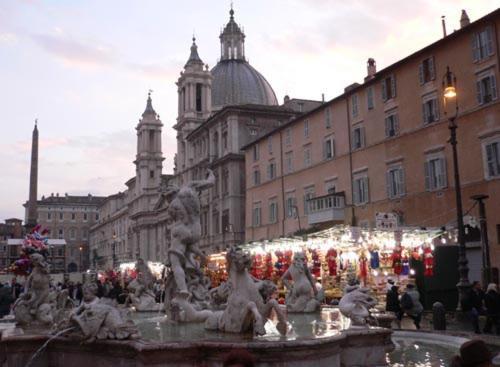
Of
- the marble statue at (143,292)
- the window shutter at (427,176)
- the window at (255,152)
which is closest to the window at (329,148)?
the window shutter at (427,176)

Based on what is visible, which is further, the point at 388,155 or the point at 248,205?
the point at 248,205

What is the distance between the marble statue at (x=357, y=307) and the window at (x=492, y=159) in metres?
20.5

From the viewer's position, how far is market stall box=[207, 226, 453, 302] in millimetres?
22141

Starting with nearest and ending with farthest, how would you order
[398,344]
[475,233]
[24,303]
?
[24,303] → [398,344] → [475,233]

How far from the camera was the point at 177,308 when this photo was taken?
10719mm

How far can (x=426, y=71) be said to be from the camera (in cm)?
3225

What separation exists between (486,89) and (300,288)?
792 inches

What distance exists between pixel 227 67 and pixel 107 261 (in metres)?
56.8

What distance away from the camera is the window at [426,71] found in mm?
31641

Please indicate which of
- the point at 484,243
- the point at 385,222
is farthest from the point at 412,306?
the point at 484,243

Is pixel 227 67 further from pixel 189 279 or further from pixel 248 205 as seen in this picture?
pixel 189 279

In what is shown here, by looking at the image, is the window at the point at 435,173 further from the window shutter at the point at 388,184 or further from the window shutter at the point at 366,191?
the window shutter at the point at 366,191

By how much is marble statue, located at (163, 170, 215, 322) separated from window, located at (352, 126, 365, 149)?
1075 inches

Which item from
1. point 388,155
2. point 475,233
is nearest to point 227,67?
point 388,155
